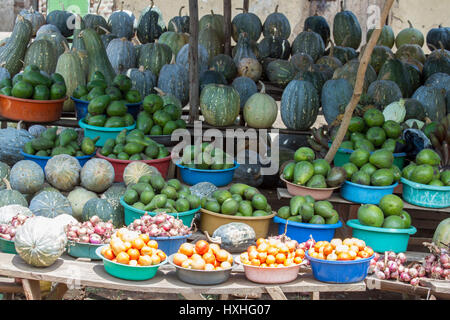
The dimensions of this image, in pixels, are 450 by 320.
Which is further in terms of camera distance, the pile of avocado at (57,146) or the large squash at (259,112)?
the large squash at (259,112)

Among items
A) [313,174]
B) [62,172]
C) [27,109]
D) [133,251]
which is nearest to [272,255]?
[133,251]

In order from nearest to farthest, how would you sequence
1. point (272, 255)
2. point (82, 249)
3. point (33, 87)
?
point (272, 255), point (82, 249), point (33, 87)

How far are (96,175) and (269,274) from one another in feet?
6.19

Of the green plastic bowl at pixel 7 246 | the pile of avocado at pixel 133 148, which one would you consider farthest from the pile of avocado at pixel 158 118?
the green plastic bowl at pixel 7 246

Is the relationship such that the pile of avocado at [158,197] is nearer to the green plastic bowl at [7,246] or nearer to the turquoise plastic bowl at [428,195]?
the green plastic bowl at [7,246]

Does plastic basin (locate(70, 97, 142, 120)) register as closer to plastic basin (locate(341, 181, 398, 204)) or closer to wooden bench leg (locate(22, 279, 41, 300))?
plastic basin (locate(341, 181, 398, 204))

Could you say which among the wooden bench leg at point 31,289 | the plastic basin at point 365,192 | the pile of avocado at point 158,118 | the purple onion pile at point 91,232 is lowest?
the wooden bench leg at point 31,289

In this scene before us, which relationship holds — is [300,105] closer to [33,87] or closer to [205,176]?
[205,176]

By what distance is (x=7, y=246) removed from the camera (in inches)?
145

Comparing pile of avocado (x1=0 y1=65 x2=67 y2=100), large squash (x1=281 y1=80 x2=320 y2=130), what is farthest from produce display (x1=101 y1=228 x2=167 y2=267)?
large squash (x1=281 y1=80 x2=320 y2=130)

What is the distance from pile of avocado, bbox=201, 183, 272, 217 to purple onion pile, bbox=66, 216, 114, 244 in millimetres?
799

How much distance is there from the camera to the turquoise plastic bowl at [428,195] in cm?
438

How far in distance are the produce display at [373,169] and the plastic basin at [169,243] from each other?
4.90 ft
